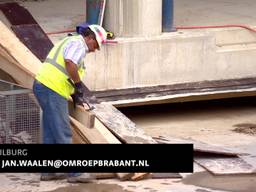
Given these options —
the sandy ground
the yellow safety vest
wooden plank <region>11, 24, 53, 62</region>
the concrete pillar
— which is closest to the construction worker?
the yellow safety vest

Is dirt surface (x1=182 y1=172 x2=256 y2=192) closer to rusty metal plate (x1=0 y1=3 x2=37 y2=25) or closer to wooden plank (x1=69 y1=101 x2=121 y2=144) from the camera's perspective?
wooden plank (x1=69 y1=101 x2=121 y2=144)

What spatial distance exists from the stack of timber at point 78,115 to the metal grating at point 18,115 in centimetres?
23

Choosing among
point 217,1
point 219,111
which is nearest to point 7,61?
point 219,111

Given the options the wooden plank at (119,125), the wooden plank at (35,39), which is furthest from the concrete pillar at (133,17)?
the wooden plank at (119,125)

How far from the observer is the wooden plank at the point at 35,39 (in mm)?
12281

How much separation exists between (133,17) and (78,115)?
3.16 m

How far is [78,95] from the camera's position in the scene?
32.9 ft

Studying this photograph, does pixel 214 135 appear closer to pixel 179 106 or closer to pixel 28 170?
pixel 179 106

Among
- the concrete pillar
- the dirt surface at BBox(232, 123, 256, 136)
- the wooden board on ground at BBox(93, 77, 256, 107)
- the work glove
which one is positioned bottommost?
the dirt surface at BBox(232, 123, 256, 136)

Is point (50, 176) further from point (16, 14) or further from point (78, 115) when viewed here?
point (16, 14)

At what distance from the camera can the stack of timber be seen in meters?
10.6

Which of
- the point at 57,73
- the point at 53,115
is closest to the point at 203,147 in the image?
the point at 53,115

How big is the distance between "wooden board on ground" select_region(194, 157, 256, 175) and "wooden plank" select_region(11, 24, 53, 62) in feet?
8.59

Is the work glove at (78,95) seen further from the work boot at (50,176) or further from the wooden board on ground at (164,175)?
the wooden board on ground at (164,175)
